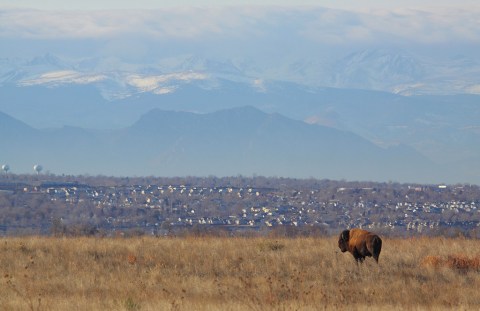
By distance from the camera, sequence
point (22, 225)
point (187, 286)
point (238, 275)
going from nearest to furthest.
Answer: point (187, 286) < point (238, 275) < point (22, 225)

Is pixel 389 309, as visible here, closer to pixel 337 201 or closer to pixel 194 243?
pixel 194 243

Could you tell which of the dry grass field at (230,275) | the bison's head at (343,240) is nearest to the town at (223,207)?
the dry grass field at (230,275)

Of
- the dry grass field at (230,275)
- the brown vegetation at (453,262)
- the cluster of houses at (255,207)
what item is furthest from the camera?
the cluster of houses at (255,207)

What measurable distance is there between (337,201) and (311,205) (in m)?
5.21

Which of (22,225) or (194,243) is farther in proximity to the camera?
(22,225)

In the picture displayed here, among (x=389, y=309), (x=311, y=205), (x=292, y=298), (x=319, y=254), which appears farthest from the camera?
(x=311, y=205)

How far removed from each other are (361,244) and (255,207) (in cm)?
7087

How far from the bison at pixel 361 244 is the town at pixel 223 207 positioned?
3328 cm

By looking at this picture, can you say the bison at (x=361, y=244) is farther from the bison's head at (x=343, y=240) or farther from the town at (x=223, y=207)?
the town at (x=223, y=207)

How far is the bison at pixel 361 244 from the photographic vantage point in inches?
957

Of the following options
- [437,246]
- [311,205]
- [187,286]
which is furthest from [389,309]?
[311,205]

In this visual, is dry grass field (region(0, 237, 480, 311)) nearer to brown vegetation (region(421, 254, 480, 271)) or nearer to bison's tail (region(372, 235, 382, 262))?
brown vegetation (region(421, 254, 480, 271))

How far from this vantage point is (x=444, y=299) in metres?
20.5

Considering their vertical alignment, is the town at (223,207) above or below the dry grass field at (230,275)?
above
